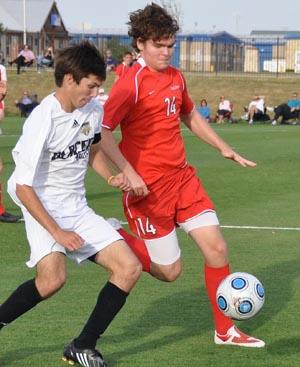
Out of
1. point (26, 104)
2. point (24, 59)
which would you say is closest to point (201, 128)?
point (26, 104)

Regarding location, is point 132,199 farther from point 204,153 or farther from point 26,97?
point 26,97

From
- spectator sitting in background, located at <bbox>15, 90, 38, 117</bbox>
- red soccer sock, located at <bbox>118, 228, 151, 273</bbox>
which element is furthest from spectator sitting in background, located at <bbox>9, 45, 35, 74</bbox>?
red soccer sock, located at <bbox>118, 228, 151, 273</bbox>

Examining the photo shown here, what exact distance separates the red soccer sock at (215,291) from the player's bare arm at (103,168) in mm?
906

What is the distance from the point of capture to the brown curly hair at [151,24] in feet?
21.4

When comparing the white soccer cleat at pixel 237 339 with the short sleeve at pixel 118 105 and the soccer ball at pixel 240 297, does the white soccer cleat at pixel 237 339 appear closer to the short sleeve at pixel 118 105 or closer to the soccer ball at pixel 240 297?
the soccer ball at pixel 240 297

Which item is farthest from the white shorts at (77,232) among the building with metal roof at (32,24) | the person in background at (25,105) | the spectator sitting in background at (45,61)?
the building with metal roof at (32,24)

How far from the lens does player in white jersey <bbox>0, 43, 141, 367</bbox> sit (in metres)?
5.68

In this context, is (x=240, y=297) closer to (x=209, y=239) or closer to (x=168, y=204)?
(x=209, y=239)

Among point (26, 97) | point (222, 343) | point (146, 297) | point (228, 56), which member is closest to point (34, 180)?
point (222, 343)

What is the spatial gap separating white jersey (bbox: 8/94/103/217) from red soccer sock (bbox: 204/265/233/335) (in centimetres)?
119

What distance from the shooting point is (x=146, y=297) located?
786 cm

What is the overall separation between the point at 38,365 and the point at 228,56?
5655 cm

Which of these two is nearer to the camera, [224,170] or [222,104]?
[224,170]

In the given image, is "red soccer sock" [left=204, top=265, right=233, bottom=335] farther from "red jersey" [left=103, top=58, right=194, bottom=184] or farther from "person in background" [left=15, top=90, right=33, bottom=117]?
"person in background" [left=15, top=90, right=33, bottom=117]
